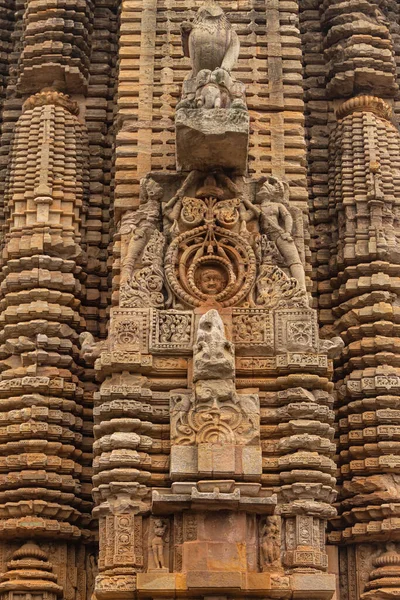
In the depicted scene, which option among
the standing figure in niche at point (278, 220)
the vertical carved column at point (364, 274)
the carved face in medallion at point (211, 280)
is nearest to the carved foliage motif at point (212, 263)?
the carved face in medallion at point (211, 280)

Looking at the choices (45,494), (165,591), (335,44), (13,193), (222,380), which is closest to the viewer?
(165,591)

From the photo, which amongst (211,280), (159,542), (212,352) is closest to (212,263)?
(211,280)

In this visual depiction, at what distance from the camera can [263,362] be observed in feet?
48.2

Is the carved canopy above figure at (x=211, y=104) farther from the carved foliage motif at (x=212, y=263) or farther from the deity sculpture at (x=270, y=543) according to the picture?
the deity sculpture at (x=270, y=543)

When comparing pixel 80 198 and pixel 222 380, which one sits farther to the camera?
pixel 80 198

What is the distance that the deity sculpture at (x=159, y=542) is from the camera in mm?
13602

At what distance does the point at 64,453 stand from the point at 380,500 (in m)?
4.33

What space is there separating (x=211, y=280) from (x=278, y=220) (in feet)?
4.11

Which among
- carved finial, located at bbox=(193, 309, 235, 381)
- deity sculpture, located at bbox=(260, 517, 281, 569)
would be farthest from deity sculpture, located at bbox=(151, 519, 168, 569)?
carved finial, located at bbox=(193, 309, 235, 381)

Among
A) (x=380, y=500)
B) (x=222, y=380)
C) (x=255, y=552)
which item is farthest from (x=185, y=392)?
(x=380, y=500)

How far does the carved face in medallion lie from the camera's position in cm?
1516

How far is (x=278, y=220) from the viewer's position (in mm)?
15594

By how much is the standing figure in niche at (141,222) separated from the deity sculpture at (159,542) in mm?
3181

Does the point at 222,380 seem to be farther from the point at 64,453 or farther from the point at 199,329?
the point at 64,453
